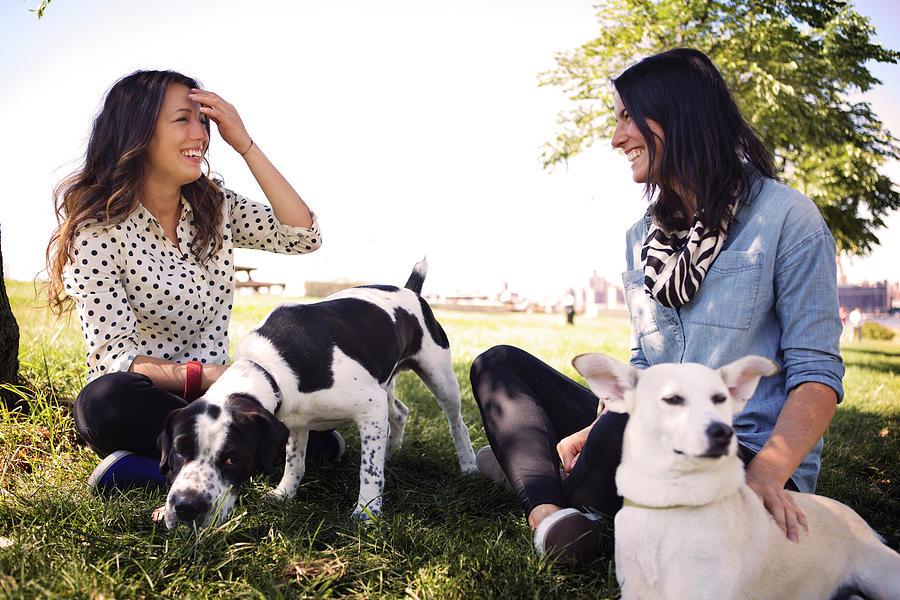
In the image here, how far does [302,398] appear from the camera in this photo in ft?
9.35

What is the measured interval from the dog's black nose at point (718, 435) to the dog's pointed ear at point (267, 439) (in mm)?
1647

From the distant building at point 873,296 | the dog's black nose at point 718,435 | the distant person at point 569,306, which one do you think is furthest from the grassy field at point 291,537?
the distant building at point 873,296

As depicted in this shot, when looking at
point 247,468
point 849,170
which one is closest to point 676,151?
point 247,468

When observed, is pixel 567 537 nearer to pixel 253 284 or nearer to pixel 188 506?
pixel 188 506

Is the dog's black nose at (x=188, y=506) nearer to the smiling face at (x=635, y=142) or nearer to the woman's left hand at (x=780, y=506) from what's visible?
the woman's left hand at (x=780, y=506)

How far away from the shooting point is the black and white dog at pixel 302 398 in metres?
2.41

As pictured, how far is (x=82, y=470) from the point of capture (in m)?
3.11

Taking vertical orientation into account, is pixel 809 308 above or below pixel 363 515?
above

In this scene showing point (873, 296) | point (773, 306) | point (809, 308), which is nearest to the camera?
point (809, 308)

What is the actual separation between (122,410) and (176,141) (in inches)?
51.4

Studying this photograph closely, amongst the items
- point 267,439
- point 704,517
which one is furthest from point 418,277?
point 704,517

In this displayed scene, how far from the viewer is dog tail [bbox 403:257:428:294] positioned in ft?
13.3

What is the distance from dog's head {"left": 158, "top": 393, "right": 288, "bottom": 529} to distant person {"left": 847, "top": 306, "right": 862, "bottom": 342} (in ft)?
107

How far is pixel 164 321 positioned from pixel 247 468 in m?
1.10
